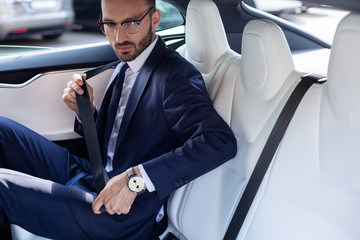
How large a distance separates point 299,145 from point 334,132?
0.36 feet

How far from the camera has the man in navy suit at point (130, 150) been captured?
4.00 ft

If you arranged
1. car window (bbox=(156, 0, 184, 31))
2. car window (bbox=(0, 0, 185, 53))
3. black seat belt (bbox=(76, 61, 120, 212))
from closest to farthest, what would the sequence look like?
black seat belt (bbox=(76, 61, 120, 212)), car window (bbox=(156, 0, 184, 31)), car window (bbox=(0, 0, 185, 53))

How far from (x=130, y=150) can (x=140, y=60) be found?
34cm

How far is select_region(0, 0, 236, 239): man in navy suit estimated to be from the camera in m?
1.22

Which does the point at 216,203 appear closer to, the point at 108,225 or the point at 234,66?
the point at 108,225

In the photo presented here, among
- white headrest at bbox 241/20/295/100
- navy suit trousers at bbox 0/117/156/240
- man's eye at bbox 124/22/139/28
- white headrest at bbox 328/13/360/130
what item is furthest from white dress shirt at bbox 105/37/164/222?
white headrest at bbox 328/13/360/130

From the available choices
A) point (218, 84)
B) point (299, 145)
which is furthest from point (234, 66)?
point (299, 145)

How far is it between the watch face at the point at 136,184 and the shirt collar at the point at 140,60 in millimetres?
501

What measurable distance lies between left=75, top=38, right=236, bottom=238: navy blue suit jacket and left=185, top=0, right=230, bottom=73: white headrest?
0.14m

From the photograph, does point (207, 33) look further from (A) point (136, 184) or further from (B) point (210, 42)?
(A) point (136, 184)

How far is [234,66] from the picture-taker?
142 cm

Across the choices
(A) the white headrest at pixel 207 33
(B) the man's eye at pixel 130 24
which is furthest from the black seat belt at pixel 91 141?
(A) the white headrest at pixel 207 33

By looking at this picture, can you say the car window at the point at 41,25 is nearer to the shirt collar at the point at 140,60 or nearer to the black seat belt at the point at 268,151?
the shirt collar at the point at 140,60

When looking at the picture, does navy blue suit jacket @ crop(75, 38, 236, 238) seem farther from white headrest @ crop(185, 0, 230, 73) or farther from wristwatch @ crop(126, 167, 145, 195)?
white headrest @ crop(185, 0, 230, 73)
